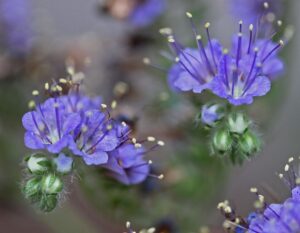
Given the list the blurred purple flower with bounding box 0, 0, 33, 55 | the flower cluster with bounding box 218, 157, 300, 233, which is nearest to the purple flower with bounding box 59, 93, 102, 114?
the flower cluster with bounding box 218, 157, 300, 233

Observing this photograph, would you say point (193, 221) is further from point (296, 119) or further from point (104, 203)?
point (296, 119)

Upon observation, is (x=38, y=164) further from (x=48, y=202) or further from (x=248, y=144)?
(x=248, y=144)

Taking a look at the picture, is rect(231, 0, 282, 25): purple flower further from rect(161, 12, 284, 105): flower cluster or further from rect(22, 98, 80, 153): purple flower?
rect(22, 98, 80, 153): purple flower

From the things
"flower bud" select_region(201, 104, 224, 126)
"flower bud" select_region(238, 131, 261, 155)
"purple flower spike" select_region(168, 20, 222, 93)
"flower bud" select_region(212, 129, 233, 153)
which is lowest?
"flower bud" select_region(238, 131, 261, 155)

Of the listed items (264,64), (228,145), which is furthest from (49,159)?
(264,64)

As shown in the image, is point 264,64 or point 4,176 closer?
point 264,64

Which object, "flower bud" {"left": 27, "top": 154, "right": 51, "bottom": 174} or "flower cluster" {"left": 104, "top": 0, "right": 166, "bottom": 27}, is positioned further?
"flower cluster" {"left": 104, "top": 0, "right": 166, "bottom": 27}

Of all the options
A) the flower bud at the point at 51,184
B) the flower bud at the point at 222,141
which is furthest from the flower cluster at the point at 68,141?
the flower bud at the point at 222,141

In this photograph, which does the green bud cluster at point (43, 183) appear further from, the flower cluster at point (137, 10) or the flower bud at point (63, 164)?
the flower cluster at point (137, 10)
